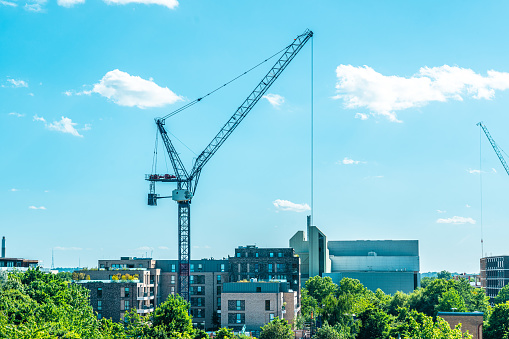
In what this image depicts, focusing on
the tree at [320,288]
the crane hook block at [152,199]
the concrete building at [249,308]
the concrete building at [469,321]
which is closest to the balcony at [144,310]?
the concrete building at [249,308]

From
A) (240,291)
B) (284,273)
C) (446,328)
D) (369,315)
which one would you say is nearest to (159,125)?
(284,273)

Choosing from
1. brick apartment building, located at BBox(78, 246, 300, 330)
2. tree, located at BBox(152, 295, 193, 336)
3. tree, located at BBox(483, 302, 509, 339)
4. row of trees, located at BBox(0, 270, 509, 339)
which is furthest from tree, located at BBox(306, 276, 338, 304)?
tree, located at BBox(152, 295, 193, 336)

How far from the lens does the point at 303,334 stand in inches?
4892

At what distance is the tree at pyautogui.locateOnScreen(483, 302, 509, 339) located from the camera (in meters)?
92.9

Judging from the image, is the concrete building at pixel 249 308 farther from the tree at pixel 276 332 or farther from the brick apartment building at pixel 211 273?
the brick apartment building at pixel 211 273

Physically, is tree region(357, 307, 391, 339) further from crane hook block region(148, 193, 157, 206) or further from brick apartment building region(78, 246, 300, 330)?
crane hook block region(148, 193, 157, 206)

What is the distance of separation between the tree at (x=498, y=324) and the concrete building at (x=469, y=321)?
584 centimetres

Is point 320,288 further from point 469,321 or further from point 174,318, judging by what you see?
point 174,318

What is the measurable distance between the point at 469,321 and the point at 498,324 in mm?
8344

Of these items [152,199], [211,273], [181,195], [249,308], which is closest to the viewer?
[249,308]

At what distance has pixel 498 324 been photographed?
94.2 m

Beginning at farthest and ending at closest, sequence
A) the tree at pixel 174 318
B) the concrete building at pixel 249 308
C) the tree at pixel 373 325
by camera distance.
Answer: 1. the concrete building at pixel 249 308
2. the tree at pixel 373 325
3. the tree at pixel 174 318

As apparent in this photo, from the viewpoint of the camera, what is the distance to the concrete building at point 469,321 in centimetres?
8850

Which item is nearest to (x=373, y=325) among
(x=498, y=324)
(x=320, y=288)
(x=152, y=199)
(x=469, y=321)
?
(x=469, y=321)
